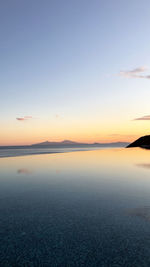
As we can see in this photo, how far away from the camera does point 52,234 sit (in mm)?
5184

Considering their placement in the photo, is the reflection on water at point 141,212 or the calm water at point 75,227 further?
the reflection on water at point 141,212

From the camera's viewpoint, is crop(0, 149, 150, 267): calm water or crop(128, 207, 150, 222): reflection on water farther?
crop(128, 207, 150, 222): reflection on water

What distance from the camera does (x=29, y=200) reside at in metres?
8.34

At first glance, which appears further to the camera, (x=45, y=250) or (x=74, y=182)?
(x=74, y=182)

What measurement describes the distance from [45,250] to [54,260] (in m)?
0.45

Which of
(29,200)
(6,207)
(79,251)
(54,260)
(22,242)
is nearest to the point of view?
(54,260)

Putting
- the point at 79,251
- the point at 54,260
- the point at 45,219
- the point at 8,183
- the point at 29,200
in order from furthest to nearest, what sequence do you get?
the point at 8,183 < the point at 29,200 < the point at 45,219 < the point at 79,251 < the point at 54,260

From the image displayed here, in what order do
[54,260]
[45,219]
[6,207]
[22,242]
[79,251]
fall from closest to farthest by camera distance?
[54,260] → [79,251] → [22,242] → [45,219] → [6,207]

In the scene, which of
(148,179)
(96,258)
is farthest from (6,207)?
(148,179)

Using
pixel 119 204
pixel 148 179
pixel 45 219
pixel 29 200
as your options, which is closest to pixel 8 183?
pixel 29 200

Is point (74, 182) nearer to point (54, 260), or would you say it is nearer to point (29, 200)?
point (29, 200)

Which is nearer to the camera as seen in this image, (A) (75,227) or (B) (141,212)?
(A) (75,227)

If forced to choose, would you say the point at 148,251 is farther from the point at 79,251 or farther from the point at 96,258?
the point at 79,251

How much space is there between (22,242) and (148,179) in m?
9.72
